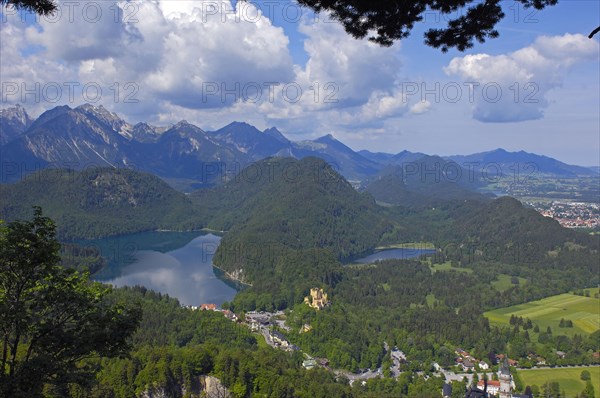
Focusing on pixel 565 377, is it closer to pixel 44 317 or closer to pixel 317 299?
pixel 317 299

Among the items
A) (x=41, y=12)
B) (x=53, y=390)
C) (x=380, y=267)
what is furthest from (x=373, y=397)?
(x=380, y=267)

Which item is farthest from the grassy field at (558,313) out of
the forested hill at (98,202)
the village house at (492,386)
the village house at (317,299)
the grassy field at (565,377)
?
the forested hill at (98,202)

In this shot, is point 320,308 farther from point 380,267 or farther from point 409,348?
point 380,267

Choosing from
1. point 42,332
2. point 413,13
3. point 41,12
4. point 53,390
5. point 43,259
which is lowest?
point 53,390

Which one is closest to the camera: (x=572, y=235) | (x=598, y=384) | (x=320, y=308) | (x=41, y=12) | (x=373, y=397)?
(x=41, y=12)

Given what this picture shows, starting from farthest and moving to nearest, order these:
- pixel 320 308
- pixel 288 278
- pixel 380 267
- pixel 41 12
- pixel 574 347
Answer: pixel 380 267 → pixel 288 278 → pixel 320 308 → pixel 574 347 → pixel 41 12

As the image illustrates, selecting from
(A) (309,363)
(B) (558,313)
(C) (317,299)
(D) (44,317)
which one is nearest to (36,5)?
(D) (44,317)

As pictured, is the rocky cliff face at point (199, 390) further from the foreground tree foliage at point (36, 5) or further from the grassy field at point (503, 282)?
the grassy field at point (503, 282)

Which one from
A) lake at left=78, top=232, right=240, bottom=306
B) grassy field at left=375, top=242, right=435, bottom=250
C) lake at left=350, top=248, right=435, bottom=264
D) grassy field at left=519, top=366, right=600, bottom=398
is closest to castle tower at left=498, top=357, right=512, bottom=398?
grassy field at left=519, top=366, right=600, bottom=398
